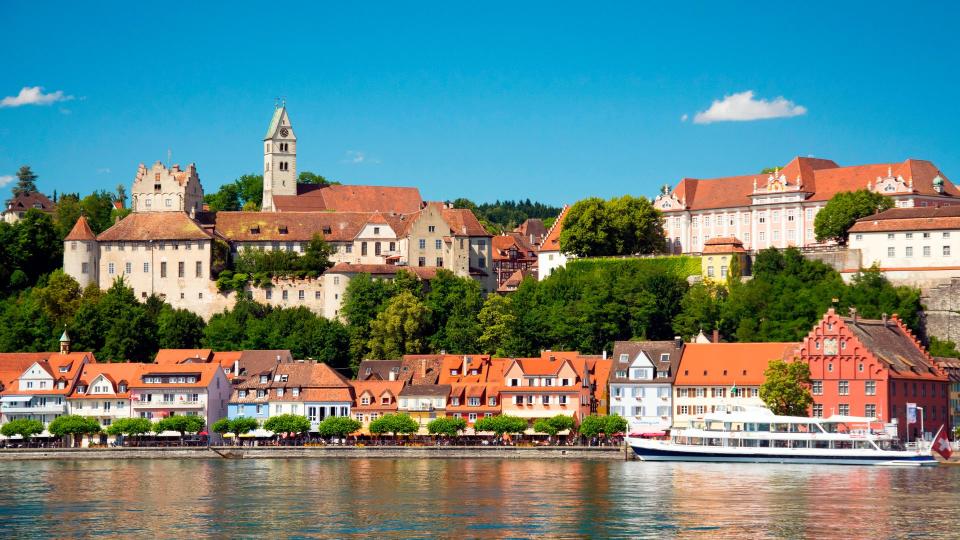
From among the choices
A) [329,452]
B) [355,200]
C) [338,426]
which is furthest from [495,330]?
[355,200]

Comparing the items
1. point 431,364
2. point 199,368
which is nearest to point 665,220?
point 431,364

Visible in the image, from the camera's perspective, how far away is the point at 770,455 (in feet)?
301

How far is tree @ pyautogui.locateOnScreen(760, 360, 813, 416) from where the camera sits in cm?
9525

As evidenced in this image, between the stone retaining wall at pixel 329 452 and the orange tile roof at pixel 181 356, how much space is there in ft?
37.4

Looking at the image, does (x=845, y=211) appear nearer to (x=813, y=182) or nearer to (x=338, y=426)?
(x=813, y=182)

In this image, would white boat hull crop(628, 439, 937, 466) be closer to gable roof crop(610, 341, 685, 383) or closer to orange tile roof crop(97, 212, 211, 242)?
gable roof crop(610, 341, 685, 383)

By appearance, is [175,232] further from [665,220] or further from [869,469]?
[869,469]

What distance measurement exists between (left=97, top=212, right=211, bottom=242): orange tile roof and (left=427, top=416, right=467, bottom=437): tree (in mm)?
31685

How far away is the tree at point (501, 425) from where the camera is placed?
98.0m

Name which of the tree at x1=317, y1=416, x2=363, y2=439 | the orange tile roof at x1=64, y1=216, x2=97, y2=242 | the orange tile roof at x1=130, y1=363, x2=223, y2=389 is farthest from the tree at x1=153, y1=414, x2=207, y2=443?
the orange tile roof at x1=64, y1=216, x2=97, y2=242

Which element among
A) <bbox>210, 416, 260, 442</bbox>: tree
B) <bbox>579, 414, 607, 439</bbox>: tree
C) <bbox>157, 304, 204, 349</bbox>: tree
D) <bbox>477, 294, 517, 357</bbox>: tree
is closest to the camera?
<bbox>579, 414, 607, 439</bbox>: tree

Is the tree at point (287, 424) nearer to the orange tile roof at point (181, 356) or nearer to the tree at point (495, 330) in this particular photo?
the orange tile roof at point (181, 356)

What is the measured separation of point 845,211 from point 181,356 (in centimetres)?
4364

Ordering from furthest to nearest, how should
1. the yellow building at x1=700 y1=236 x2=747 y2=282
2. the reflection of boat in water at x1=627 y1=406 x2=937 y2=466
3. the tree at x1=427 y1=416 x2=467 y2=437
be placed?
the yellow building at x1=700 y1=236 x2=747 y2=282, the tree at x1=427 y1=416 x2=467 y2=437, the reflection of boat in water at x1=627 y1=406 x2=937 y2=466
